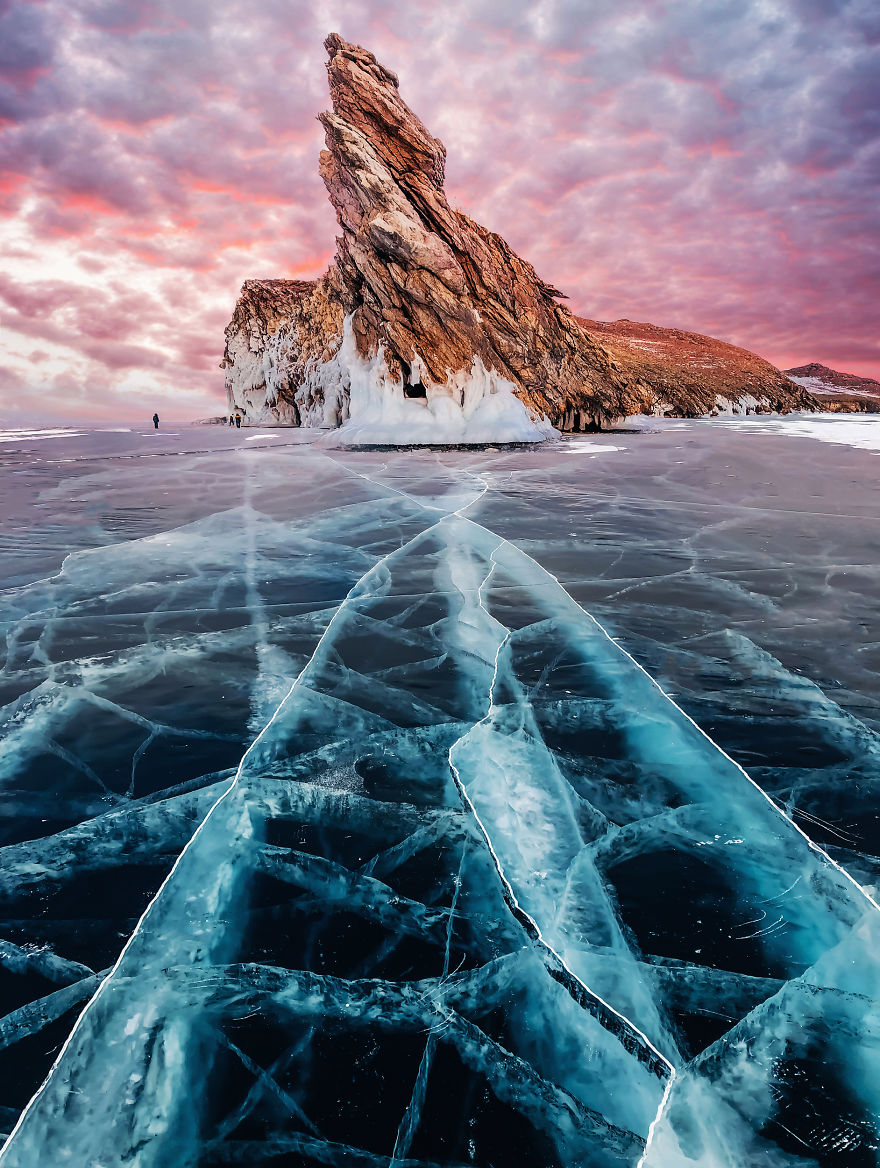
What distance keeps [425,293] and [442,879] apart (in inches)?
855

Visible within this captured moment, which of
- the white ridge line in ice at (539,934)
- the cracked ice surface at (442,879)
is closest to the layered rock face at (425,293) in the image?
the cracked ice surface at (442,879)

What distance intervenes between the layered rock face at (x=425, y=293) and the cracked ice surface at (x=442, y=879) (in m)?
18.6

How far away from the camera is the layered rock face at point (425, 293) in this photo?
2055 cm

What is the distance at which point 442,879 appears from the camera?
5.85ft

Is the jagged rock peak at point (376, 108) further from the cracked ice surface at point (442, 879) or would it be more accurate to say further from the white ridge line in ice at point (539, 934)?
the white ridge line in ice at point (539, 934)

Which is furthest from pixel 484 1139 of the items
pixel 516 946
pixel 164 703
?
pixel 164 703

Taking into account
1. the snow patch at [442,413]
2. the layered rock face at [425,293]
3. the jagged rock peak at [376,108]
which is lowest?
the snow patch at [442,413]

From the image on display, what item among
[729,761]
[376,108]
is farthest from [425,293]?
[729,761]

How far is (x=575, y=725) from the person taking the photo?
8.68 ft

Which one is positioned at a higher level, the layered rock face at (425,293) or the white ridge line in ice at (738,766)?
the layered rock face at (425,293)

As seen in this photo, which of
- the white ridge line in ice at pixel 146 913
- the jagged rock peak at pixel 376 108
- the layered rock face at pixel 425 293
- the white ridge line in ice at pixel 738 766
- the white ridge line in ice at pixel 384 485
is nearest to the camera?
the white ridge line in ice at pixel 146 913

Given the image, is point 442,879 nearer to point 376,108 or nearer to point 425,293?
point 425,293

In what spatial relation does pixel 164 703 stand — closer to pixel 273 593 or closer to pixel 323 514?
pixel 273 593

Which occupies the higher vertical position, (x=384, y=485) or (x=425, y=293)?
(x=425, y=293)
